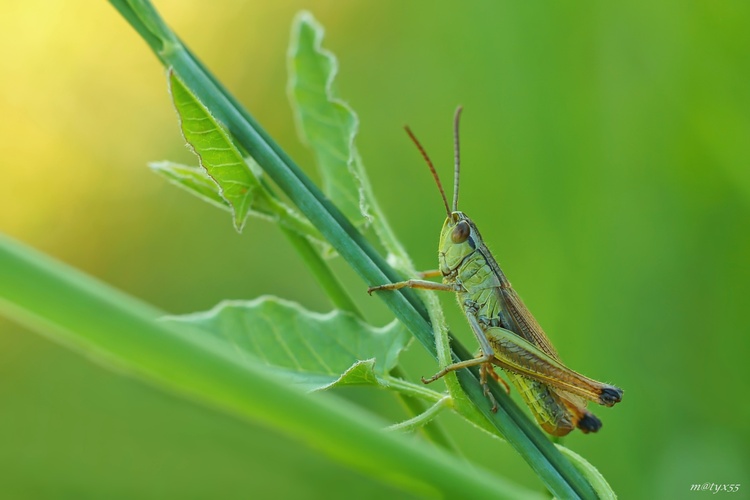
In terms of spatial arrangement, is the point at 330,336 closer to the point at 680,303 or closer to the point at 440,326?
the point at 440,326

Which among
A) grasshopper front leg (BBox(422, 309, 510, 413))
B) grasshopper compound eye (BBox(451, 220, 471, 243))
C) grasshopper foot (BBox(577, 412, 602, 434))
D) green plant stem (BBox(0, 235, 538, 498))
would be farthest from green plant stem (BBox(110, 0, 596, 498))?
grasshopper compound eye (BBox(451, 220, 471, 243))

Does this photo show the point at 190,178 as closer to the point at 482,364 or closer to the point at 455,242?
the point at 482,364

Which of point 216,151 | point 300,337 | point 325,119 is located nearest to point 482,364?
point 300,337

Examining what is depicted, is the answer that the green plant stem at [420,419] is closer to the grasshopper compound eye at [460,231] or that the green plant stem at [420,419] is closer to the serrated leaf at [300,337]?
the serrated leaf at [300,337]

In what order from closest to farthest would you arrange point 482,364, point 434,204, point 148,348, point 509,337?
point 148,348
point 482,364
point 509,337
point 434,204

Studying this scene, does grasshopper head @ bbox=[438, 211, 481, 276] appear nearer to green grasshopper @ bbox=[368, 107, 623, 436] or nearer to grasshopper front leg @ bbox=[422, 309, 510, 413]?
green grasshopper @ bbox=[368, 107, 623, 436]

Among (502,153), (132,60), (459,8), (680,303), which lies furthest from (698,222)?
(132,60)
